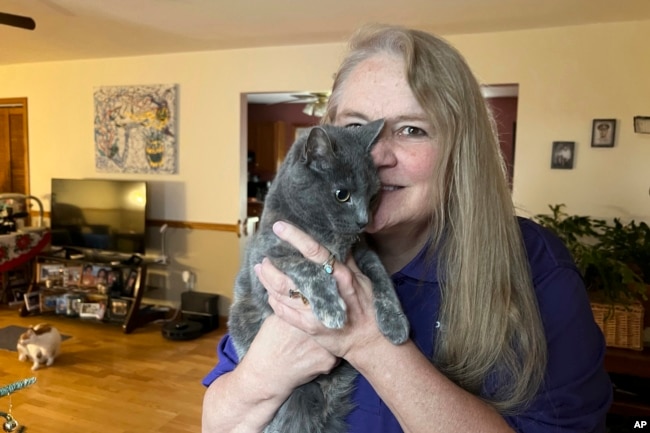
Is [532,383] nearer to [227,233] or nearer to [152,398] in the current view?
[152,398]

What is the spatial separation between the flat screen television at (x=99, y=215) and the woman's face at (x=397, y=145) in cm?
384

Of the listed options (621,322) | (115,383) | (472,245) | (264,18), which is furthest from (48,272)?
(472,245)

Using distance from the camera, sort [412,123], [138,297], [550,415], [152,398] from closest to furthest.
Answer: [550,415] → [412,123] → [152,398] → [138,297]

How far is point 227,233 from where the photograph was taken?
4438mm

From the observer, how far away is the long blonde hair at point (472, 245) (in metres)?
0.86

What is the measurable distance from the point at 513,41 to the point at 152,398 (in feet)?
11.0

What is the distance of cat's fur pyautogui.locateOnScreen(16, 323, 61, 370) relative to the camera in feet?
11.4

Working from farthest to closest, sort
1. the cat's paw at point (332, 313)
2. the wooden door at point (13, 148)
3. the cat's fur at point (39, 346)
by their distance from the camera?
the wooden door at point (13, 148)
the cat's fur at point (39, 346)
the cat's paw at point (332, 313)

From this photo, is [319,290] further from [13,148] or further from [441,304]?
[13,148]

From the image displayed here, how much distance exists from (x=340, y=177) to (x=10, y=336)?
4302 mm

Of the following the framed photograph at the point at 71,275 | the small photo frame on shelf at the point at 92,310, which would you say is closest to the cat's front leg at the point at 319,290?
the small photo frame on shelf at the point at 92,310

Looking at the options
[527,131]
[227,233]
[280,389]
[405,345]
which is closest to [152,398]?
[227,233]

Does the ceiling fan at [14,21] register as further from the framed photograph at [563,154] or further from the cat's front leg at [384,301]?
the framed photograph at [563,154]

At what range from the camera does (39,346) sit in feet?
11.4
